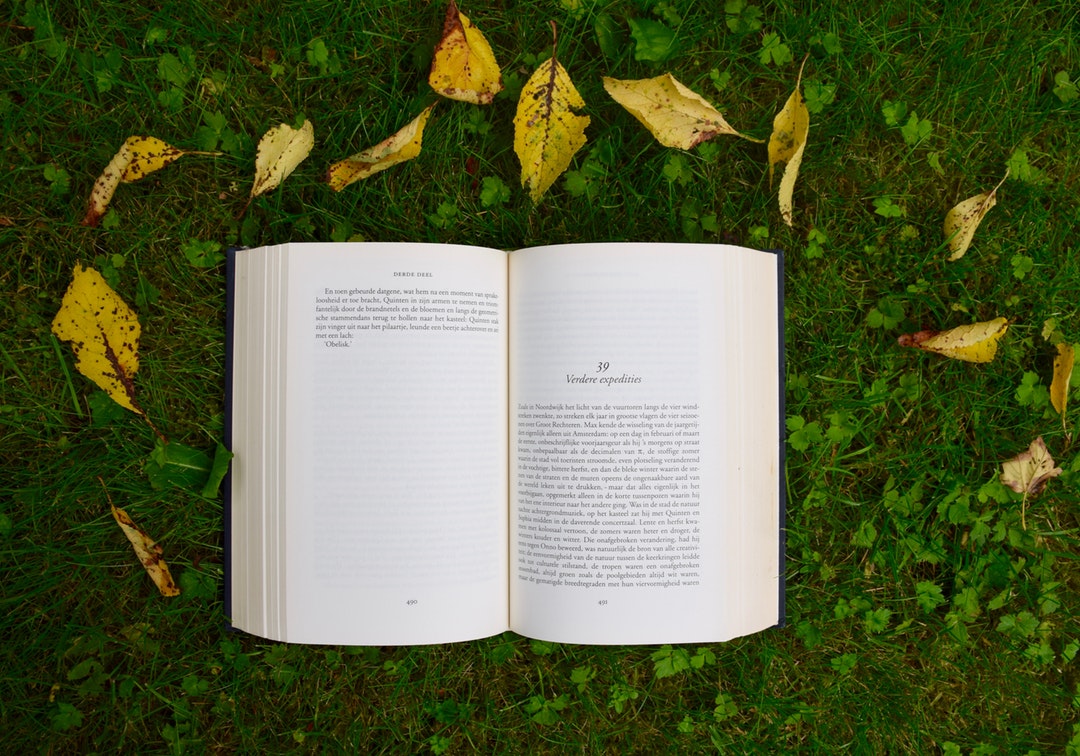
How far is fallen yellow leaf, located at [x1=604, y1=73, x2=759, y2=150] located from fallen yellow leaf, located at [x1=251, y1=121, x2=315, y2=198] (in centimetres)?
64

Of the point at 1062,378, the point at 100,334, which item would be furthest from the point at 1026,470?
the point at 100,334

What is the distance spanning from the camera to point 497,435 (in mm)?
1484

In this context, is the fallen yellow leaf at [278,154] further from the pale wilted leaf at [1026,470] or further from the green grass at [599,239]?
the pale wilted leaf at [1026,470]

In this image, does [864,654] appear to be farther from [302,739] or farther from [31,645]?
[31,645]

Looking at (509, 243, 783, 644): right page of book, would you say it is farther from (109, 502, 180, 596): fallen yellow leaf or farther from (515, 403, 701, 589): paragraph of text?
(109, 502, 180, 596): fallen yellow leaf

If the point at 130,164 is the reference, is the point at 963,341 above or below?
below

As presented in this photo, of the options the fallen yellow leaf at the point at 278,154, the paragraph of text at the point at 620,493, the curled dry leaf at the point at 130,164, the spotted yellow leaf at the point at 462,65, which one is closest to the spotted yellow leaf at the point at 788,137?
the paragraph of text at the point at 620,493

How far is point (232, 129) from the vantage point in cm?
160

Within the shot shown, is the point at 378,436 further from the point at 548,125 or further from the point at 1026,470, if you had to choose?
the point at 1026,470

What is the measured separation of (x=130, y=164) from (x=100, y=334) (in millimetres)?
355

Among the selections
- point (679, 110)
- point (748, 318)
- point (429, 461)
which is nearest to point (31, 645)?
point (429, 461)

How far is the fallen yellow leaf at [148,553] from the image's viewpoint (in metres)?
1.56

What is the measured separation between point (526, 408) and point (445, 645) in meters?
0.55

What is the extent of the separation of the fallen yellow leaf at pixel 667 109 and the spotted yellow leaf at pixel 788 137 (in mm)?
102
